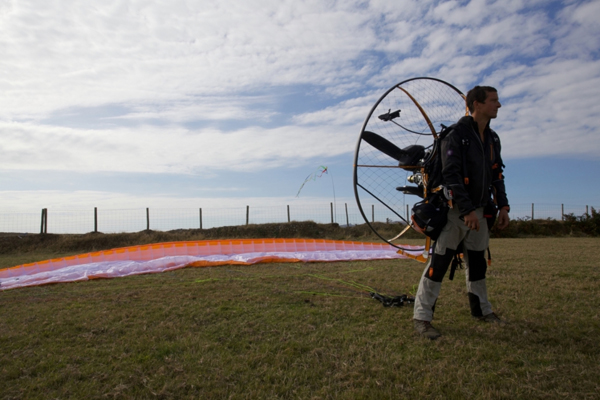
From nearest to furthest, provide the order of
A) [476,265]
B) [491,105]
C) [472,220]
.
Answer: [472,220] < [491,105] < [476,265]

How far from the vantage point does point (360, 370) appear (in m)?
2.31

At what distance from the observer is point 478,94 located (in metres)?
3.29

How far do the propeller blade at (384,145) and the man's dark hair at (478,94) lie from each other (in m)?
→ 0.76

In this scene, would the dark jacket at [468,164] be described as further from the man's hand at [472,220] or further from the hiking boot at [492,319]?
the hiking boot at [492,319]

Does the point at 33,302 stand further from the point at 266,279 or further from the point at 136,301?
the point at 266,279

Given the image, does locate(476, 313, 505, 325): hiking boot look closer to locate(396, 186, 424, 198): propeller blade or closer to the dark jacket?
the dark jacket

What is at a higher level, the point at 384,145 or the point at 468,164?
the point at 384,145

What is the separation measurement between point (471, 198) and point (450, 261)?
543mm

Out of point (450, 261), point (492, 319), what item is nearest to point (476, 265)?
point (450, 261)

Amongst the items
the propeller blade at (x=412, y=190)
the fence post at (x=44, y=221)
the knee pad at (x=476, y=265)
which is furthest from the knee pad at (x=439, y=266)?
the fence post at (x=44, y=221)

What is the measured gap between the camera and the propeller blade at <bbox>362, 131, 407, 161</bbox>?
3729 mm

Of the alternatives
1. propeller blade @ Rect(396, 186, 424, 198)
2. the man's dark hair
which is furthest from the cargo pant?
the man's dark hair

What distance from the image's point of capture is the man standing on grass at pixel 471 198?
305 centimetres

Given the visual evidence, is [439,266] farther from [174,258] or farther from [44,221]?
[44,221]
